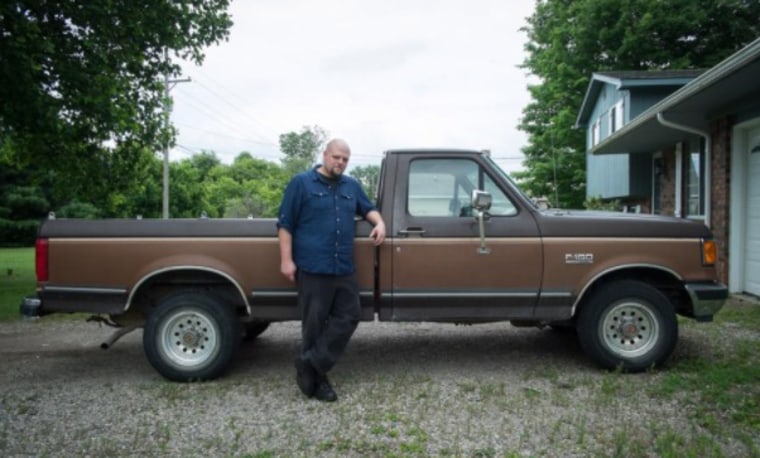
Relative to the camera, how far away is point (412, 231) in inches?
207

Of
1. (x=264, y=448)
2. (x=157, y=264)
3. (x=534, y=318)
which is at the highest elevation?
(x=157, y=264)

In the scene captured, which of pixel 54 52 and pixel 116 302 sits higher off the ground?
pixel 54 52

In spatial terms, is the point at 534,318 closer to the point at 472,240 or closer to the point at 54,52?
the point at 472,240

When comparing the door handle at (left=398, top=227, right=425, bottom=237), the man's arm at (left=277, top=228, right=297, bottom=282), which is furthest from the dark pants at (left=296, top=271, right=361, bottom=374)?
the door handle at (left=398, top=227, right=425, bottom=237)

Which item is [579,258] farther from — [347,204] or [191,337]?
[191,337]

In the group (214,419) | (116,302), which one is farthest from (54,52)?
(214,419)

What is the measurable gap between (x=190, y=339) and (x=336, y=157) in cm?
202

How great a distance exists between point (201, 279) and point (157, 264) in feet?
1.26

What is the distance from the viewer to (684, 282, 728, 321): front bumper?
5.24 meters

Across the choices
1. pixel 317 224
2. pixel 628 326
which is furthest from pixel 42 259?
pixel 628 326

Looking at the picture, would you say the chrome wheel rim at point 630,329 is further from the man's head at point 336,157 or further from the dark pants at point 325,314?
the man's head at point 336,157

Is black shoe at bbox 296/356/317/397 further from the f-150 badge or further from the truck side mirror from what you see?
the f-150 badge

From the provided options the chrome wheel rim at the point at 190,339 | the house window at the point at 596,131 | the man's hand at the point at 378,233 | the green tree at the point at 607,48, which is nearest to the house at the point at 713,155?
the man's hand at the point at 378,233

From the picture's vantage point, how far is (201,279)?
5.36 metres
